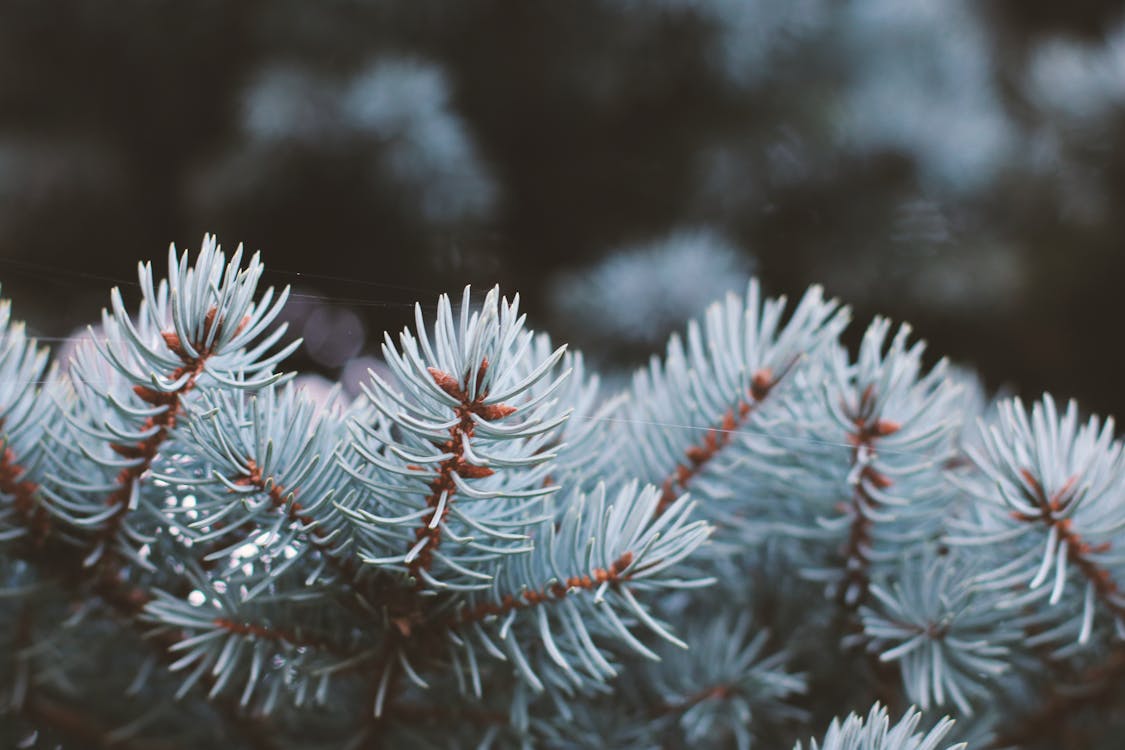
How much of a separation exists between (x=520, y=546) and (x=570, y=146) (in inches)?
31.8

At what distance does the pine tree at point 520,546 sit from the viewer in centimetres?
27

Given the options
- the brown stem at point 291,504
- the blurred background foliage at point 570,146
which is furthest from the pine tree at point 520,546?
the blurred background foliage at point 570,146

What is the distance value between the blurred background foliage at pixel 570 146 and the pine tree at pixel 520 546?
0.45m

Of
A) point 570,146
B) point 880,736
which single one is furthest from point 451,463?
point 570,146

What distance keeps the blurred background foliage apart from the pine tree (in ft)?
1.46

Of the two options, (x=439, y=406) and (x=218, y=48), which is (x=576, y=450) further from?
(x=218, y=48)

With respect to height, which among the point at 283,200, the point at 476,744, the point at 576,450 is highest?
the point at 283,200

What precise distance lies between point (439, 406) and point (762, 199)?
81cm

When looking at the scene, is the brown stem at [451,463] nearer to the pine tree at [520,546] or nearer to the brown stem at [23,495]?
the pine tree at [520,546]

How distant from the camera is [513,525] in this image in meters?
0.28

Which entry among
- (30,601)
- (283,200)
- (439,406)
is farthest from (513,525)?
(283,200)

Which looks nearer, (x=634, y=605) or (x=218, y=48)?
(x=634, y=605)

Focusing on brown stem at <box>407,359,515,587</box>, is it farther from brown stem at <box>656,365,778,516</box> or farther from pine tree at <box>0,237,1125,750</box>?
brown stem at <box>656,365,778,516</box>

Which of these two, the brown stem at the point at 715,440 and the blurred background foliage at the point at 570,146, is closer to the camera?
the brown stem at the point at 715,440
